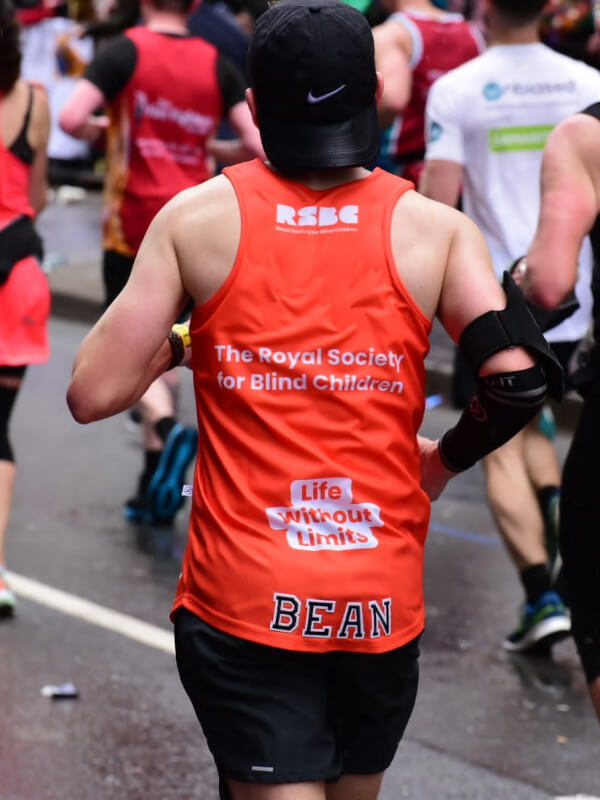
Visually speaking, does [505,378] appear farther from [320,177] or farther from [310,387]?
[320,177]

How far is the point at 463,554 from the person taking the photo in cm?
672

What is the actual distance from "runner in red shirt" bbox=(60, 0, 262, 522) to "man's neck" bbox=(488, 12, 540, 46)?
141 centimetres

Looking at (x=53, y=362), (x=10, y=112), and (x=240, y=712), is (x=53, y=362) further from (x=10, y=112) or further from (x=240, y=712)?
(x=240, y=712)

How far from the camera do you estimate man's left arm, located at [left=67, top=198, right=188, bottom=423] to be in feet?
8.89

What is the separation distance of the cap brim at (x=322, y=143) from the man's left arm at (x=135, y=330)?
19 centimetres

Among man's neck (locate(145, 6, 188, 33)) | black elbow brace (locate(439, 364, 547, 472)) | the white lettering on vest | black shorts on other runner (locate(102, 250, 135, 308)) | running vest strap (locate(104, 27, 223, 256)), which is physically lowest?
black shorts on other runner (locate(102, 250, 135, 308))

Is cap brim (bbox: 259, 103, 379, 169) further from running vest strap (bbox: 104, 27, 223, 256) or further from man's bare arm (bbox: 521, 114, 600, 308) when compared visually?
running vest strap (bbox: 104, 27, 223, 256)

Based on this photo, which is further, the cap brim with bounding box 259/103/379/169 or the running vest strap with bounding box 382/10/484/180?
the running vest strap with bounding box 382/10/484/180

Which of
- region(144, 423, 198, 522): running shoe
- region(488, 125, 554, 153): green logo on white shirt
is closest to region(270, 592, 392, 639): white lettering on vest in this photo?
region(488, 125, 554, 153): green logo on white shirt

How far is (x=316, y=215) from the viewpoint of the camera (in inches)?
107

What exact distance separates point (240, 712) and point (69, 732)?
208 cm

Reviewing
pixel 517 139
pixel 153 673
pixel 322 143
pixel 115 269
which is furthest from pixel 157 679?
pixel 322 143

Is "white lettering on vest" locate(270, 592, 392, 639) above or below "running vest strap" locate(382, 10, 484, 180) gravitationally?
above

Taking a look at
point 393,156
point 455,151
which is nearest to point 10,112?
point 455,151
